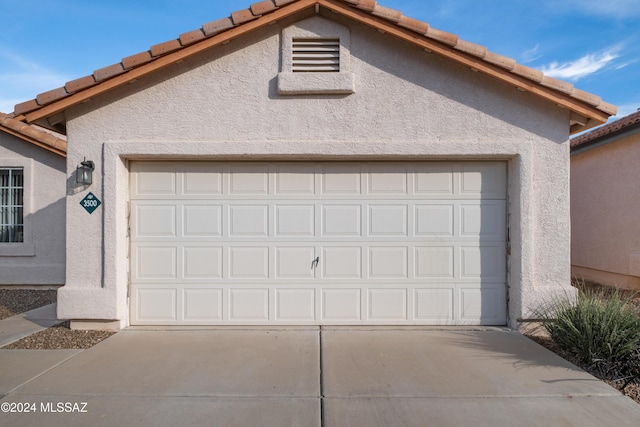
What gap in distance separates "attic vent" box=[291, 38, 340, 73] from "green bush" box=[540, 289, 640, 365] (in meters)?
4.52

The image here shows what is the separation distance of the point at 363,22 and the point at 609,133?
668cm

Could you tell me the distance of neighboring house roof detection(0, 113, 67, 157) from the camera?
8.55 meters

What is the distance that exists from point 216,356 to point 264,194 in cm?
239

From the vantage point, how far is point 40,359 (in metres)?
4.80

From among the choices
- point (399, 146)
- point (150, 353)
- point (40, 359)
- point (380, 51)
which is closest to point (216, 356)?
point (150, 353)

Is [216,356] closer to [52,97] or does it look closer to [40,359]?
[40,359]

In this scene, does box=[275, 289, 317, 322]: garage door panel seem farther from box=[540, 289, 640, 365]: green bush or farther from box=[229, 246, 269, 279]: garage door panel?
box=[540, 289, 640, 365]: green bush

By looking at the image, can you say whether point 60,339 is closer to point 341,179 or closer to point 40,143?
point 341,179

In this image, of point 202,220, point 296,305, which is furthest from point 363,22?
point 296,305

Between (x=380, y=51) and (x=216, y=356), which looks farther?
(x=380, y=51)

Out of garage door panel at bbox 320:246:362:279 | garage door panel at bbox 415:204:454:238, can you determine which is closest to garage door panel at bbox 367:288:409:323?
garage door panel at bbox 320:246:362:279

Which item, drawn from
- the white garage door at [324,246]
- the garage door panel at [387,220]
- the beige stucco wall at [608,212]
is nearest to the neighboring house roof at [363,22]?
the white garage door at [324,246]

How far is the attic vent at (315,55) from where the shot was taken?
590cm

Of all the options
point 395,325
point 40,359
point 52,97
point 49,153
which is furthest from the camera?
point 49,153
